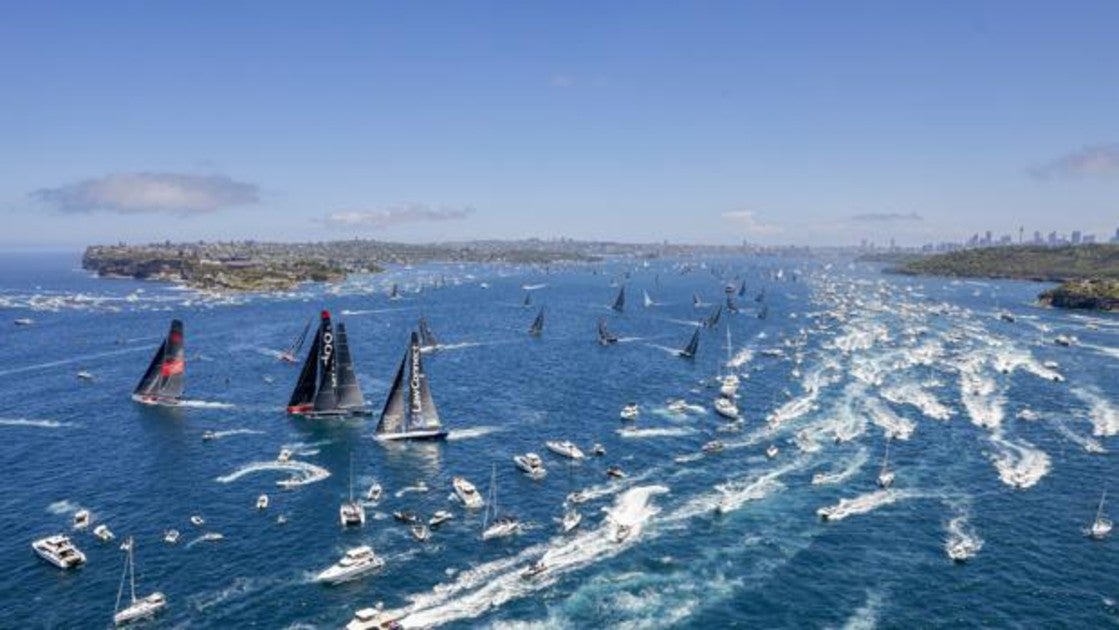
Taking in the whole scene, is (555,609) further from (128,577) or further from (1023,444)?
(1023,444)

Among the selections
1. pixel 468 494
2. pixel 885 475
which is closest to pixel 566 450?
pixel 468 494

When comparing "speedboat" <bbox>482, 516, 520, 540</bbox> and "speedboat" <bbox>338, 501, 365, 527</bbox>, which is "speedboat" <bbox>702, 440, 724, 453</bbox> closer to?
"speedboat" <bbox>482, 516, 520, 540</bbox>

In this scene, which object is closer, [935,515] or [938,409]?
[935,515]

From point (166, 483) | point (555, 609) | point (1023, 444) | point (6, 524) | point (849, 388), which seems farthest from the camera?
point (849, 388)

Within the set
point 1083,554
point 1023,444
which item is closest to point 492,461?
point 1083,554

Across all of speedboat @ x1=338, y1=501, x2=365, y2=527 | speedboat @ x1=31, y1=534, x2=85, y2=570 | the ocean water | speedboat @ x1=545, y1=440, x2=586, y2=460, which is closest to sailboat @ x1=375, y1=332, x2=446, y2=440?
the ocean water

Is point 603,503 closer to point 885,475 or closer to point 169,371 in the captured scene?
point 885,475
